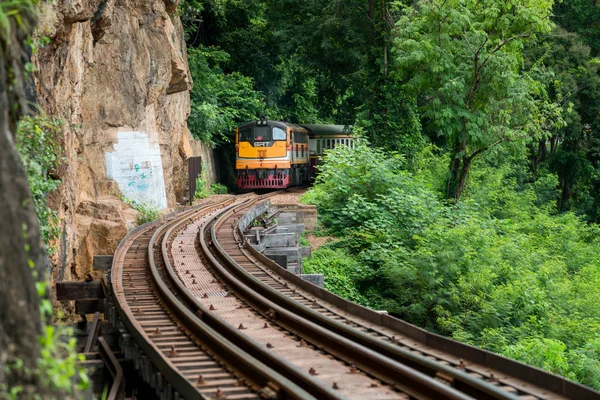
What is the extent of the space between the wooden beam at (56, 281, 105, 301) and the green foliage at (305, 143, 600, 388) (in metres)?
5.76

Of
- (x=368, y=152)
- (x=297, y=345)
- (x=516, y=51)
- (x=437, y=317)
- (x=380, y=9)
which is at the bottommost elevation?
(x=437, y=317)

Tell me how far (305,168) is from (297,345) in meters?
26.8

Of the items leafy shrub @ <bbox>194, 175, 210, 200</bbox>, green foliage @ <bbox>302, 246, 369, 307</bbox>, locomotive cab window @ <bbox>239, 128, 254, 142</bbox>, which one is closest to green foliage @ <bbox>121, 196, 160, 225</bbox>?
green foliage @ <bbox>302, 246, 369, 307</bbox>

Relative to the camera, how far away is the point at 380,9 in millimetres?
29734

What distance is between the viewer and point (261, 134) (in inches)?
1209

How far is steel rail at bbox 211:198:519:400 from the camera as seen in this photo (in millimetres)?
6344

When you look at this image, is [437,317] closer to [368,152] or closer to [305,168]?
[368,152]

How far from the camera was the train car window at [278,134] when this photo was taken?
99.8ft

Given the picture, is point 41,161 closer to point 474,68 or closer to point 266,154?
point 474,68

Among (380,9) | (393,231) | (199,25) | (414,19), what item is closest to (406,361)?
(393,231)

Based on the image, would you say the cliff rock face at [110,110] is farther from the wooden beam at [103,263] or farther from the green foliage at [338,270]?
the green foliage at [338,270]

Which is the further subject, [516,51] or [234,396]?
[516,51]

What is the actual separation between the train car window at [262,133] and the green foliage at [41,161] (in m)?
16.6

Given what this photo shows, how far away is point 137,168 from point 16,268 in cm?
1677
